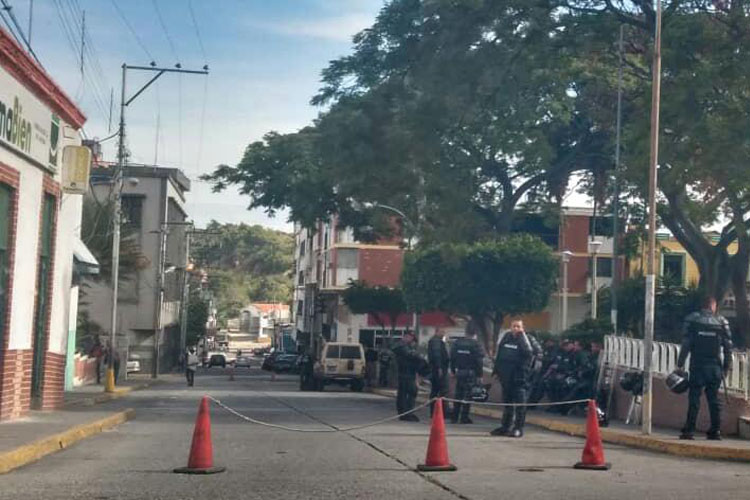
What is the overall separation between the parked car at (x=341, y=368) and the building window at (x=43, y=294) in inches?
895

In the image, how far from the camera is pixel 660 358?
21.1 meters

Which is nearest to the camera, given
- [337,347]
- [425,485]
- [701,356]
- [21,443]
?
[425,485]

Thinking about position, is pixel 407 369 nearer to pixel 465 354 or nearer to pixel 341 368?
pixel 465 354

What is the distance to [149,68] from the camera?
3966cm

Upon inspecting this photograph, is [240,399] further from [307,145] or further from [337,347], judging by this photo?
[307,145]

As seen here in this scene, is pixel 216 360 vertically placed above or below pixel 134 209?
below

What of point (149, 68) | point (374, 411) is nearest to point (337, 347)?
point (149, 68)

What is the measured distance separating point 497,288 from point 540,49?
23.4 metres

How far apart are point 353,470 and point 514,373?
6400 millimetres

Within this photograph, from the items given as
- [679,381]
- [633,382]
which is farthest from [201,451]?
[633,382]

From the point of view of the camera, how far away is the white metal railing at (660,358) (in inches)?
706

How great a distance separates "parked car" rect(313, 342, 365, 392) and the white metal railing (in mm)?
21227

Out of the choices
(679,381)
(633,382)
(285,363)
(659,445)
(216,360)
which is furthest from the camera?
(216,360)

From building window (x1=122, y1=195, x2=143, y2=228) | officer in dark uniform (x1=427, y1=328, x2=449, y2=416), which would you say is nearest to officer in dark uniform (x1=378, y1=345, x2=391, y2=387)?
officer in dark uniform (x1=427, y1=328, x2=449, y2=416)
